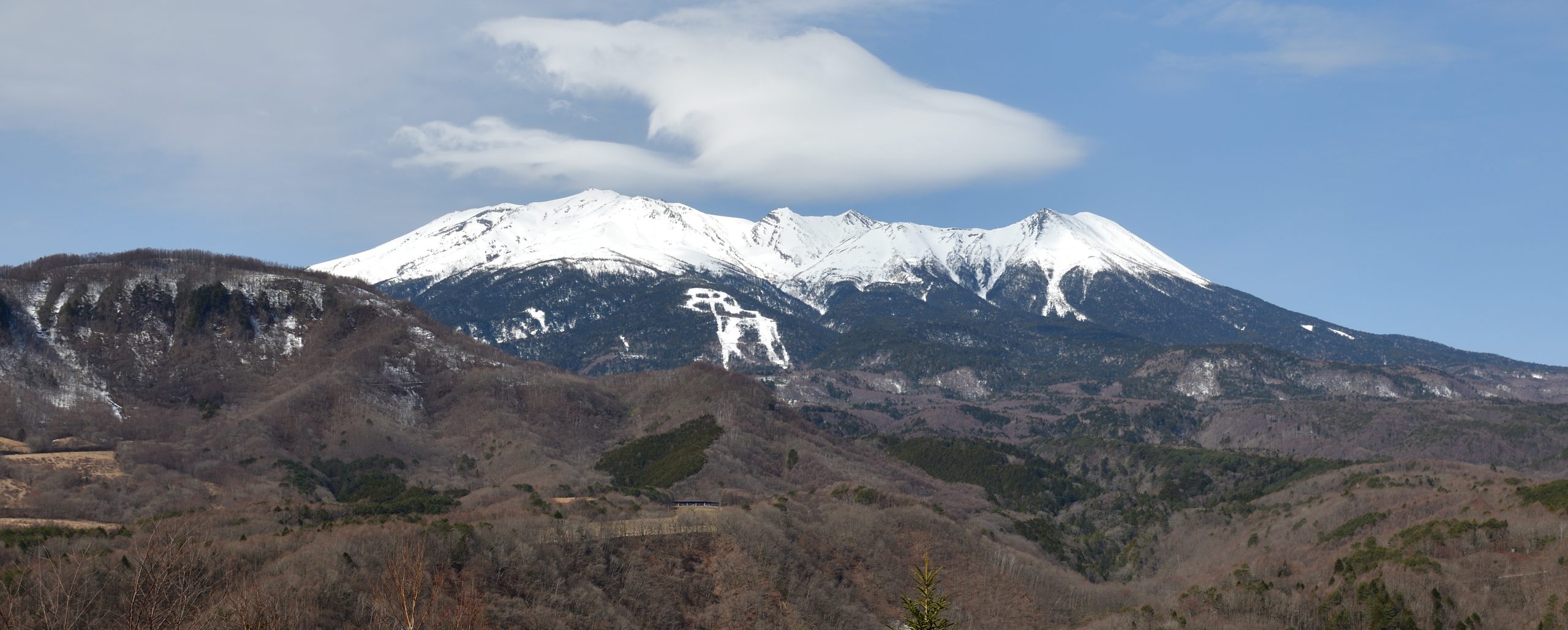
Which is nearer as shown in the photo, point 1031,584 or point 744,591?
point 744,591

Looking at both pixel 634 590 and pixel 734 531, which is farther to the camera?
pixel 734 531

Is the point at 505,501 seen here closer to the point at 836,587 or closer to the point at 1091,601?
the point at 836,587

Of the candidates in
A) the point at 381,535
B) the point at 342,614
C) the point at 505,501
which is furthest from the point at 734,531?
the point at 342,614

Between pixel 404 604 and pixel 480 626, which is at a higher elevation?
pixel 404 604

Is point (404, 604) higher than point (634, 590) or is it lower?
higher

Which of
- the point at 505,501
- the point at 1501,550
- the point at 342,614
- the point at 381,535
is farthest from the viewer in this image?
the point at 505,501

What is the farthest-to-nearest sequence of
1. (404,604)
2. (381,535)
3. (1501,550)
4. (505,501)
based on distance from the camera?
(505,501), (1501,550), (381,535), (404,604)

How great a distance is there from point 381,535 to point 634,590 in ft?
111

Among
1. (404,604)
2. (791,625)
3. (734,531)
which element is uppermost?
(404,604)

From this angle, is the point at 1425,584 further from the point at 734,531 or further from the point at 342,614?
the point at 342,614

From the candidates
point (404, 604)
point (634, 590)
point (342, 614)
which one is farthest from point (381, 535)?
point (404, 604)

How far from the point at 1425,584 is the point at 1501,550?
1924 cm

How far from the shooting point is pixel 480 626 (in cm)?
12375

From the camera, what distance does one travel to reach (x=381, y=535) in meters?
137
